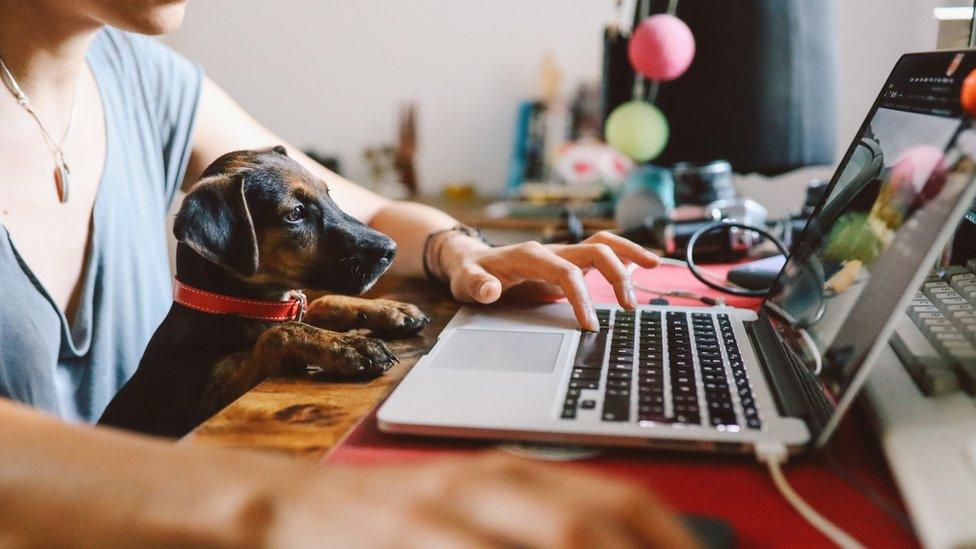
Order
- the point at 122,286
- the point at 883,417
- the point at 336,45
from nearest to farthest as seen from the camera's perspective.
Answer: the point at 883,417
the point at 122,286
the point at 336,45

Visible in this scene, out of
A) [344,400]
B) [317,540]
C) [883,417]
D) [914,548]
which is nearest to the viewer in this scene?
[317,540]

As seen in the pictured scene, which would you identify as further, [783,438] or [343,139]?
[343,139]

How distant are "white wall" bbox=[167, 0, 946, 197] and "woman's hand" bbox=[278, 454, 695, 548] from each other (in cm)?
239

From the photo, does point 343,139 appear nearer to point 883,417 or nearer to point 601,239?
point 601,239

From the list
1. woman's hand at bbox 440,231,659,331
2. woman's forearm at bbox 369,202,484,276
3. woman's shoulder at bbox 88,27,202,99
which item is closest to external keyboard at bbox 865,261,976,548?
woman's hand at bbox 440,231,659,331

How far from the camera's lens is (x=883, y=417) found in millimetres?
568

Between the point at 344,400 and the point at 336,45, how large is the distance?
2330 mm

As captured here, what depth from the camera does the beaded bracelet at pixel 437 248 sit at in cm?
110

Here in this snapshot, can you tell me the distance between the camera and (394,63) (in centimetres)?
275

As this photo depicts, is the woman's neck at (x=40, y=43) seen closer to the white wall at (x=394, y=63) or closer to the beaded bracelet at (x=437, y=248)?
Result: the beaded bracelet at (x=437, y=248)

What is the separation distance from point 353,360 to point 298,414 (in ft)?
0.29

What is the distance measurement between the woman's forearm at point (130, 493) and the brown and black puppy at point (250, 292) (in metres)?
0.34

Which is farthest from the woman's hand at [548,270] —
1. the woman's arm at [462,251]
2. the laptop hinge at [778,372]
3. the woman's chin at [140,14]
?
the woman's chin at [140,14]

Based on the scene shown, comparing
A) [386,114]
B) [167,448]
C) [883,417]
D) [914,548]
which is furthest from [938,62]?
[386,114]
